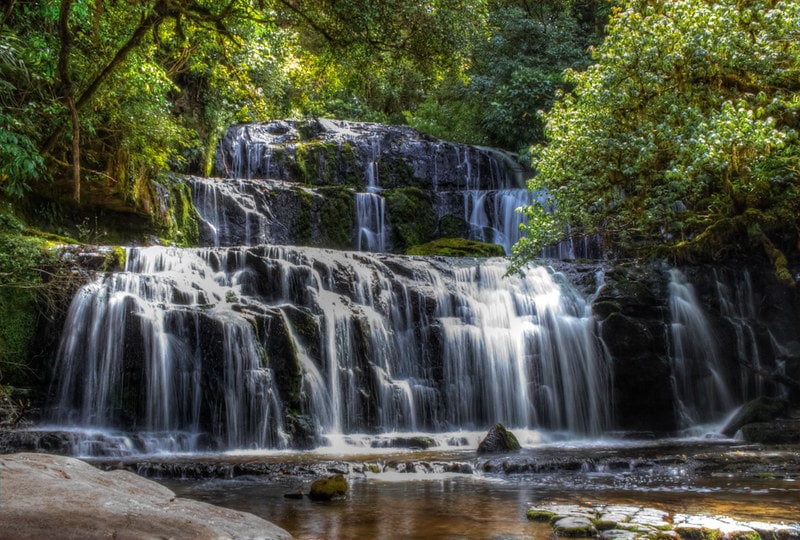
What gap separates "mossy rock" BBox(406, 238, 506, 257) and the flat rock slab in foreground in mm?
13439

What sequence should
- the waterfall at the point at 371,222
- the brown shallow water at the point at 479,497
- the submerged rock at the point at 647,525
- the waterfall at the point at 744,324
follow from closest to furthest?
the submerged rock at the point at 647,525
the brown shallow water at the point at 479,497
the waterfall at the point at 744,324
the waterfall at the point at 371,222

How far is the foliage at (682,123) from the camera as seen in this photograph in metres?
10.6

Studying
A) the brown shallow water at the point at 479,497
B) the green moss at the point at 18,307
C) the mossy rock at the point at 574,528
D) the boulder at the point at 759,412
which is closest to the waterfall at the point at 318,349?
the green moss at the point at 18,307

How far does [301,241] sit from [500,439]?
33.8 ft

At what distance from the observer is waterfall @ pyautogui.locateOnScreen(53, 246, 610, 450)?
10.8 m

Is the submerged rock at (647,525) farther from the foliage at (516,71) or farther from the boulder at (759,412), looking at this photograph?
the foliage at (516,71)

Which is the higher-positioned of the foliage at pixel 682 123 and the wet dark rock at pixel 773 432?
the foliage at pixel 682 123

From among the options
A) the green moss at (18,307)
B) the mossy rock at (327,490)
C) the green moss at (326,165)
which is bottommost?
the mossy rock at (327,490)

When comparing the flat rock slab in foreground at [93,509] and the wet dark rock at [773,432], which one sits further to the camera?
the wet dark rock at [773,432]

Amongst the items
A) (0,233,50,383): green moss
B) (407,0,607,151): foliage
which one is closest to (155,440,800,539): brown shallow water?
(0,233,50,383): green moss

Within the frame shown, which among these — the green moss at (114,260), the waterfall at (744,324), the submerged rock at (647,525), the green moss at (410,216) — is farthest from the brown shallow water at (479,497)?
the green moss at (410,216)

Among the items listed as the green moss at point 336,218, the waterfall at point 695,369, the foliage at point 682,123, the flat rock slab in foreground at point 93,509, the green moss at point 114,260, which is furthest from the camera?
the green moss at point 336,218

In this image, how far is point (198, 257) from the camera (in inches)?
528

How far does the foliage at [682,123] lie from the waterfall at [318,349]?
1.94m
